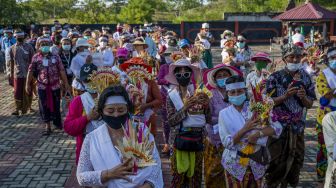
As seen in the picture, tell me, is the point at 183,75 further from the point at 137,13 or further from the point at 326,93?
the point at 137,13

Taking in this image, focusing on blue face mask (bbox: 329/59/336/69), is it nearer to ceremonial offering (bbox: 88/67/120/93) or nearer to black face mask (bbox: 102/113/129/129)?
ceremonial offering (bbox: 88/67/120/93)

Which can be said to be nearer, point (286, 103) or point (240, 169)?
point (240, 169)

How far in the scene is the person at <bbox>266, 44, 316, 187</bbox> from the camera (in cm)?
578

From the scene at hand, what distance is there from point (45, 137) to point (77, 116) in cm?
480

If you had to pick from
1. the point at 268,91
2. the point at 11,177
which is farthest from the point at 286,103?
the point at 11,177

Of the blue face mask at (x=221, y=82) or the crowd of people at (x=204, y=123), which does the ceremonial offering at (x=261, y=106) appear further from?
the blue face mask at (x=221, y=82)

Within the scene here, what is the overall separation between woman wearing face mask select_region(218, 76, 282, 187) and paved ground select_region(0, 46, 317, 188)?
7.89 ft

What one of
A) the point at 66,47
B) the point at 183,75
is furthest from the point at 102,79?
the point at 66,47

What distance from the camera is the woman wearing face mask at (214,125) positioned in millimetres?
5352

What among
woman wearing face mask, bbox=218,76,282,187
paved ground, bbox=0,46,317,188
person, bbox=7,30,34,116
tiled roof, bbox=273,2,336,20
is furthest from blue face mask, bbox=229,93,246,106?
tiled roof, bbox=273,2,336,20

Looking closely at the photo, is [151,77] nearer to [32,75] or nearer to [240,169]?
[240,169]

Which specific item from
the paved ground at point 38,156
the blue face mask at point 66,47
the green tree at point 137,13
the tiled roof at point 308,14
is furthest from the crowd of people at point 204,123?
the green tree at point 137,13

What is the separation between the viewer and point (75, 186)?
21.6 ft

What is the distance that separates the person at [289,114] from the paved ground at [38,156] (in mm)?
821
